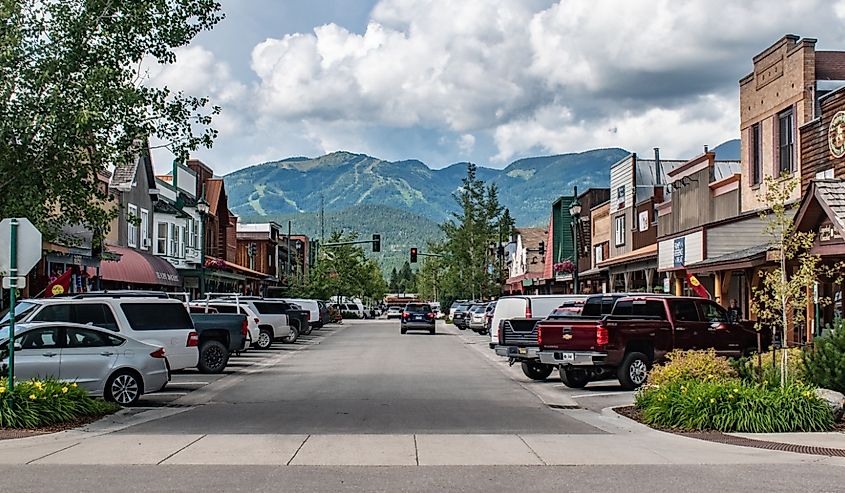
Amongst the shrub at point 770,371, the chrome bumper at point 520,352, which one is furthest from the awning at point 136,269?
the shrub at point 770,371

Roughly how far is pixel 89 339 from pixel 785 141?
21.2m

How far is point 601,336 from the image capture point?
20.1 metres

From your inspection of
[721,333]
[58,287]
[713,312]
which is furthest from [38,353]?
[713,312]

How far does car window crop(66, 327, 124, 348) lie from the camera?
56.1 ft

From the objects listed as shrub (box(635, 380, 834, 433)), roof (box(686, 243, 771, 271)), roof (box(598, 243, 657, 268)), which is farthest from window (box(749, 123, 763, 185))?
shrub (box(635, 380, 834, 433))

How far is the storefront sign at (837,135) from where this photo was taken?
2372cm

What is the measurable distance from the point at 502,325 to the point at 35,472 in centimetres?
1530

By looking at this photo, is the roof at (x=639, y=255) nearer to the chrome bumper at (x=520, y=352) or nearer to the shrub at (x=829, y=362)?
the chrome bumper at (x=520, y=352)

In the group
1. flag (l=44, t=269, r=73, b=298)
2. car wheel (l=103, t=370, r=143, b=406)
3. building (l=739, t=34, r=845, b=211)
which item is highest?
building (l=739, t=34, r=845, b=211)

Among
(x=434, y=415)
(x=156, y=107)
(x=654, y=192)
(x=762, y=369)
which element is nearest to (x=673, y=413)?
(x=762, y=369)

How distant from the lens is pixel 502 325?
2447 cm

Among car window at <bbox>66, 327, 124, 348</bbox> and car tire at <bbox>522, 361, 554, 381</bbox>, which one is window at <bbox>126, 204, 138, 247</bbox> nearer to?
car tire at <bbox>522, 361, 554, 381</bbox>

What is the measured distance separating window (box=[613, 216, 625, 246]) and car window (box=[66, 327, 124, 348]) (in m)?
39.5

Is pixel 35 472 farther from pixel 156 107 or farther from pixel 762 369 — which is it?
pixel 762 369
